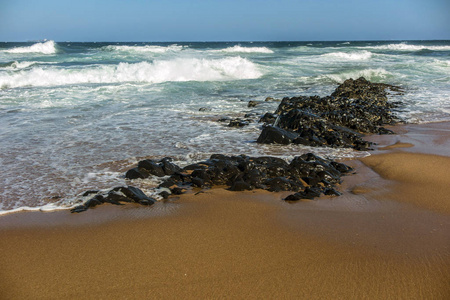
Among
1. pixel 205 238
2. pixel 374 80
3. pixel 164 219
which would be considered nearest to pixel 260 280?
pixel 205 238

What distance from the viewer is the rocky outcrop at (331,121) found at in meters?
7.02

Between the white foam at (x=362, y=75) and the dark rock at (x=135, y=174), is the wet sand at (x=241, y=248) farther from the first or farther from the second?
the white foam at (x=362, y=75)

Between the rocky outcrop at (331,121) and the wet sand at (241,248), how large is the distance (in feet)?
7.88

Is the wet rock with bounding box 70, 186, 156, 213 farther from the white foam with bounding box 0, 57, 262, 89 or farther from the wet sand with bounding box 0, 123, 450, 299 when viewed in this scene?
the white foam with bounding box 0, 57, 262, 89

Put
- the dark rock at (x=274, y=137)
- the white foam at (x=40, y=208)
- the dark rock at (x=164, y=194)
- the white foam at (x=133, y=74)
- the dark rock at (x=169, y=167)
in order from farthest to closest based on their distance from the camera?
the white foam at (x=133, y=74) < the dark rock at (x=274, y=137) < the dark rock at (x=169, y=167) < the dark rock at (x=164, y=194) < the white foam at (x=40, y=208)

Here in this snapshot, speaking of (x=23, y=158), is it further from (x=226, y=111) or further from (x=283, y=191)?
(x=226, y=111)

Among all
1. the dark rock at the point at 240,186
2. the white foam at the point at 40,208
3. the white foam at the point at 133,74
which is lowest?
the white foam at the point at 40,208

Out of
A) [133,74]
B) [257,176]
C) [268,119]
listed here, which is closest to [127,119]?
[268,119]

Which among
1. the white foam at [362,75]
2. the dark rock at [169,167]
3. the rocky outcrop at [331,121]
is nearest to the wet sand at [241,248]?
the dark rock at [169,167]

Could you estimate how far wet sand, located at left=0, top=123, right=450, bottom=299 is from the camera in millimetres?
2689

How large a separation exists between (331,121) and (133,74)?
45.8 ft

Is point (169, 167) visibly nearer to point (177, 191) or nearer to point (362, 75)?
point (177, 191)

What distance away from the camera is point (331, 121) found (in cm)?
870

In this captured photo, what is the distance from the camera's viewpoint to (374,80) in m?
19.3
